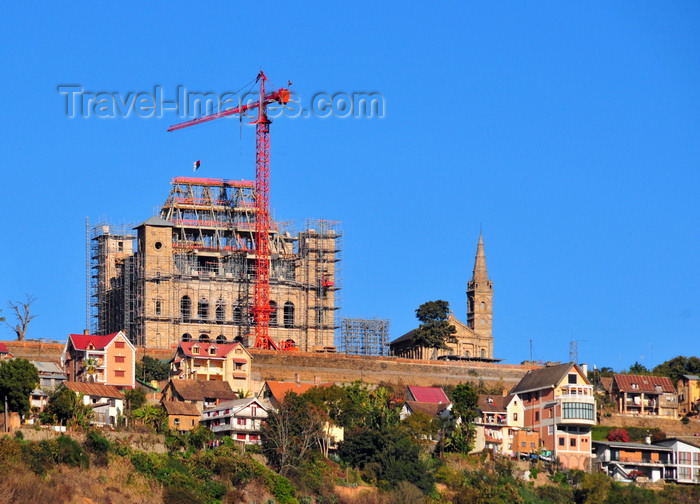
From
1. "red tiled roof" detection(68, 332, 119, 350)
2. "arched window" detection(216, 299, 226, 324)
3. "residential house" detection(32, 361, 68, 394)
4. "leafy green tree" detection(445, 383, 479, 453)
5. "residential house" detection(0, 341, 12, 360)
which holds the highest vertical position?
"arched window" detection(216, 299, 226, 324)

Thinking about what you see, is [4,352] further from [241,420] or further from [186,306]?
[186,306]

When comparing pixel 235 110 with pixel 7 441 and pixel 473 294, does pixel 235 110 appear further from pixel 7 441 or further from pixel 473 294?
pixel 7 441

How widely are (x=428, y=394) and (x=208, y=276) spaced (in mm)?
23617

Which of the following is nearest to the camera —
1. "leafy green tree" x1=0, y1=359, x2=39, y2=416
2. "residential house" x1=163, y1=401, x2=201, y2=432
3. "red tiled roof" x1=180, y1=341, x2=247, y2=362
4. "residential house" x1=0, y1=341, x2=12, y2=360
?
"leafy green tree" x1=0, y1=359, x2=39, y2=416

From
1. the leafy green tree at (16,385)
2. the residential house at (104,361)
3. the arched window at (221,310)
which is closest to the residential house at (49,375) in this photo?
the residential house at (104,361)

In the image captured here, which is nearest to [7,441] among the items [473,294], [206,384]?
[206,384]

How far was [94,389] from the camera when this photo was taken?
99.5 m

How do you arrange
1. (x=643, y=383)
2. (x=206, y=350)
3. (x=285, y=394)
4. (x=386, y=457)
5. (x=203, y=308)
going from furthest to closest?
(x=203, y=308) → (x=643, y=383) → (x=206, y=350) → (x=285, y=394) → (x=386, y=457)

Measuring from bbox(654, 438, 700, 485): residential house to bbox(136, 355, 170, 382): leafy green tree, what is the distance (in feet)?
111

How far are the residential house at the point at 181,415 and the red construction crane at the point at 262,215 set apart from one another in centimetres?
2493

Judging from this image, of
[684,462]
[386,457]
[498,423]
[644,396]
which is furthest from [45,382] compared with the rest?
[644,396]

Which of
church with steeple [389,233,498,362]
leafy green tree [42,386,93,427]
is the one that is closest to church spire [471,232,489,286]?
church with steeple [389,233,498,362]

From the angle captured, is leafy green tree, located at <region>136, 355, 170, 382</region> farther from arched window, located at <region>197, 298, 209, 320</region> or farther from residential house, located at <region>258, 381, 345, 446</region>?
arched window, located at <region>197, 298, 209, 320</region>

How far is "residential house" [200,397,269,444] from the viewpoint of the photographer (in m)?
98.2
